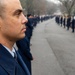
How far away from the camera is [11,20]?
1873mm

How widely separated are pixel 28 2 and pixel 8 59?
5805cm

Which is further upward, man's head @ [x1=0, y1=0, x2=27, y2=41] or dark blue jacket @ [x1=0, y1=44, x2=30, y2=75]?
man's head @ [x1=0, y1=0, x2=27, y2=41]

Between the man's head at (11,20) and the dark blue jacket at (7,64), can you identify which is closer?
the dark blue jacket at (7,64)

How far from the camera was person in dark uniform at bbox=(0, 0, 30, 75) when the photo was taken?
70.0 inches

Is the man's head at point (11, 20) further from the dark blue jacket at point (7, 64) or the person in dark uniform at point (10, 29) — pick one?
the dark blue jacket at point (7, 64)

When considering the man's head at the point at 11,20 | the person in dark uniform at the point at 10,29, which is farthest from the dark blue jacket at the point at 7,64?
the man's head at the point at 11,20

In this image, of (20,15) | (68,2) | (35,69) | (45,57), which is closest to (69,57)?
(45,57)

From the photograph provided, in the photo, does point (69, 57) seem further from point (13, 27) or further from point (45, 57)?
point (13, 27)

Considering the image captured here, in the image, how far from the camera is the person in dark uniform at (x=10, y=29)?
178 cm

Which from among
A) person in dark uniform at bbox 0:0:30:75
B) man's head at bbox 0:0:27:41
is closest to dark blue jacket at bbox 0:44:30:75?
person in dark uniform at bbox 0:0:30:75

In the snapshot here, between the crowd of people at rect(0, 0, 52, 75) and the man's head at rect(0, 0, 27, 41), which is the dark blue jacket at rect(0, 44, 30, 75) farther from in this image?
the man's head at rect(0, 0, 27, 41)

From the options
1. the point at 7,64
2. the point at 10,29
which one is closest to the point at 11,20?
the point at 10,29

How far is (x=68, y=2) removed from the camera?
5703 centimetres

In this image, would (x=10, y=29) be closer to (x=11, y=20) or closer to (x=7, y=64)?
(x=11, y=20)
